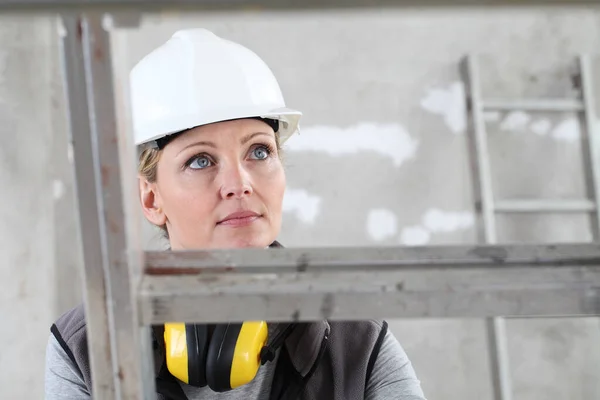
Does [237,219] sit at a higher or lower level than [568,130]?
lower

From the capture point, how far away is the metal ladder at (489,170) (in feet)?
10.3

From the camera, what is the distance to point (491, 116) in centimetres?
334

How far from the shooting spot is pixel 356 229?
3.29 m

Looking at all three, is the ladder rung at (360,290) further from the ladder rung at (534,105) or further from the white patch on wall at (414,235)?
the ladder rung at (534,105)

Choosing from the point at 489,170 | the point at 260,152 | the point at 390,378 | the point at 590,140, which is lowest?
the point at 390,378

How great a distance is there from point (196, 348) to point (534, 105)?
2683 mm

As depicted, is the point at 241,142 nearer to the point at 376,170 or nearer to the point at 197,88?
the point at 197,88

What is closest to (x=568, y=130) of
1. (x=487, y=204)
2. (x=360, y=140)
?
(x=487, y=204)

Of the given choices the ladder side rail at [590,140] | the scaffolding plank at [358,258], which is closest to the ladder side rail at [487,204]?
the ladder side rail at [590,140]

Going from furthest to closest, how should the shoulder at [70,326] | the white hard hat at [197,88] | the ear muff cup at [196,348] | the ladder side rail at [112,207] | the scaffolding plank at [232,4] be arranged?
the white hard hat at [197,88]
the shoulder at [70,326]
the ear muff cup at [196,348]
the ladder side rail at [112,207]
the scaffolding plank at [232,4]

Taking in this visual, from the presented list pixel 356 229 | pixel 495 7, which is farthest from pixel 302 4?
pixel 356 229

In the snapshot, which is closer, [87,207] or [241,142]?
[87,207]

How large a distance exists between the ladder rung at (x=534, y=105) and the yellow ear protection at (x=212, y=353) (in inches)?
97.8

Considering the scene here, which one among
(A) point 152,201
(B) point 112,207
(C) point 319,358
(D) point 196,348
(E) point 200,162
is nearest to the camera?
(B) point 112,207
